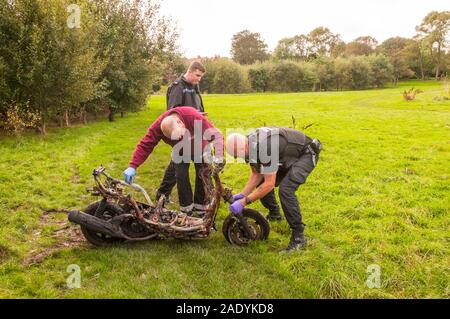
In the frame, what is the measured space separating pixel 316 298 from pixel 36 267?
12.4 ft

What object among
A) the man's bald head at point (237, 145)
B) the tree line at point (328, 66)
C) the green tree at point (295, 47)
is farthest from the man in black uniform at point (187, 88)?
the green tree at point (295, 47)

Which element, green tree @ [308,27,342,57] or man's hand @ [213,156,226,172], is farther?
green tree @ [308,27,342,57]

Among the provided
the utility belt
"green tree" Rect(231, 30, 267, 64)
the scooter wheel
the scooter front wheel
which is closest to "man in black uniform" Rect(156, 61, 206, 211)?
the scooter wheel

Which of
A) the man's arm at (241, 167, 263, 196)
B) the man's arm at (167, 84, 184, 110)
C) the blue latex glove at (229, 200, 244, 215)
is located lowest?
the blue latex glove at (229, 200, 244, 215)

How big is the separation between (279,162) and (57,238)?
384 cm

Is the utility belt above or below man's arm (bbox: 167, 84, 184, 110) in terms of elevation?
below

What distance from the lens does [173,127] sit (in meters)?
5.92

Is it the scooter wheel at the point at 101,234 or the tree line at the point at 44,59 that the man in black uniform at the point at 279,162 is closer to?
the scooter wheel at the point at 101,234

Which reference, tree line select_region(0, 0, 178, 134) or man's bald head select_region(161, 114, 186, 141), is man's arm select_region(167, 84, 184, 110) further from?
tree line select_region(0, 0, 178, 134)

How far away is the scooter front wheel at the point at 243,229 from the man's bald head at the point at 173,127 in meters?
1.51

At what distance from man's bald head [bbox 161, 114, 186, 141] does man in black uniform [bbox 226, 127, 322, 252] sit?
0.89 m

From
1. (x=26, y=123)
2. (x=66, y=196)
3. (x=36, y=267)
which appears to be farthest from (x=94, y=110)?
(x=36, y=267)

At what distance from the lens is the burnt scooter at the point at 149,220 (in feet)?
18.6

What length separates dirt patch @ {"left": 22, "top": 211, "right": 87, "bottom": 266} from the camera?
5605 millimetres
